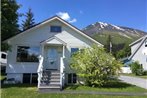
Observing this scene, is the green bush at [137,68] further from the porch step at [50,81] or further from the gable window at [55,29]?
the porch step at [50,81]

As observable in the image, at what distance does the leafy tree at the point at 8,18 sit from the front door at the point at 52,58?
3.66 m

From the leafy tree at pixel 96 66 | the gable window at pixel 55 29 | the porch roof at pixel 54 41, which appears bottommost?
the leafy tree at pixel 96 66

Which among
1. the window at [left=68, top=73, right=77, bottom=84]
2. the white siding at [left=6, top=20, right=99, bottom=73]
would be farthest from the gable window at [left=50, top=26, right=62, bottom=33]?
the window at [left=68, top=73, right=77, bottom=84]

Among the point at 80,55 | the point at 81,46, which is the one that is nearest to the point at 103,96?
the point at 80,55

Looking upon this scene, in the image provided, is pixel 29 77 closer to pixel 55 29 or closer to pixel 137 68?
pixel 55 29

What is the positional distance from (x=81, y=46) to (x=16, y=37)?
576 centimetres

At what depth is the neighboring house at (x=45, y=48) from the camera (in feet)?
67.8

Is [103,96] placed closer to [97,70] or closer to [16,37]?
[97,70]

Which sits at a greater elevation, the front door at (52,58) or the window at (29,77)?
the front door at (52,58)

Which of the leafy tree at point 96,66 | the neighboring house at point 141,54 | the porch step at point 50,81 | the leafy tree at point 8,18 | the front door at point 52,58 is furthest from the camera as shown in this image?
the neighboring house at point 141,54

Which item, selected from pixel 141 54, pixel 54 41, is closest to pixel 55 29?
pixel 54 41

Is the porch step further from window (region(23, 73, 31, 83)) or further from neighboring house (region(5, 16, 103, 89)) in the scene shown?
window (region(23, 73, 31, 83))

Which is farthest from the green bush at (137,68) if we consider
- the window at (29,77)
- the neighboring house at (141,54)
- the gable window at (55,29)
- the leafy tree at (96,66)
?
the window at (29,77)

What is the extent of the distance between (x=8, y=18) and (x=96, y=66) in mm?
8329
